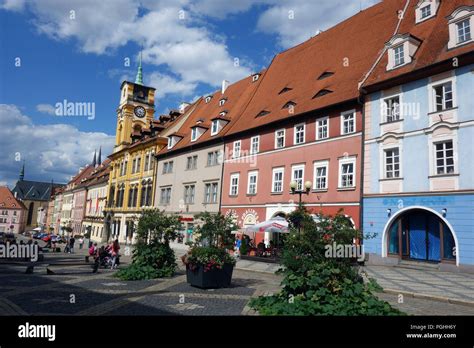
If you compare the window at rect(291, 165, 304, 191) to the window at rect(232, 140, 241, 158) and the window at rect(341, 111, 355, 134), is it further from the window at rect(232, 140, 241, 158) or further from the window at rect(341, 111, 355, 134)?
the window at rect(232, 140, 241, 158)

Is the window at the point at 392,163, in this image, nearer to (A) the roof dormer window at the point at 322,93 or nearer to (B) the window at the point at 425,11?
(A) the roof dormer window at the point at 322,93

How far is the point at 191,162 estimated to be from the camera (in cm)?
3728

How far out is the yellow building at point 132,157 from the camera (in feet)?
148

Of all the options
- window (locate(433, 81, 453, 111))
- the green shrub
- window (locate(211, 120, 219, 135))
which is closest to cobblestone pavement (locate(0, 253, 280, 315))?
the green shrub

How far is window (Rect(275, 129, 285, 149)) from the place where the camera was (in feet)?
89.2

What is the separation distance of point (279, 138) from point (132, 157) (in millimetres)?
28533

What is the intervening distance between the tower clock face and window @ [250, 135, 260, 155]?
3025 centimetres

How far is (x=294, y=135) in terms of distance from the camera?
26219 mm

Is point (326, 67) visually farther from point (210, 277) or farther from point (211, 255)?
point (210, 277)

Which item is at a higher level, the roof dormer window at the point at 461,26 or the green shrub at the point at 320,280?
the roof dormer window at the point at 461,26

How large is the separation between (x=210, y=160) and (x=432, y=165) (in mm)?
20415

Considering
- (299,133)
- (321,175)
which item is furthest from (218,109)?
(321,175)

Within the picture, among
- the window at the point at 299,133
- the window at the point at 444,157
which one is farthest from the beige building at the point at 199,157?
the window at the point at 444,157

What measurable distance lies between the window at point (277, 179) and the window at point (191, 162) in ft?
37.9
